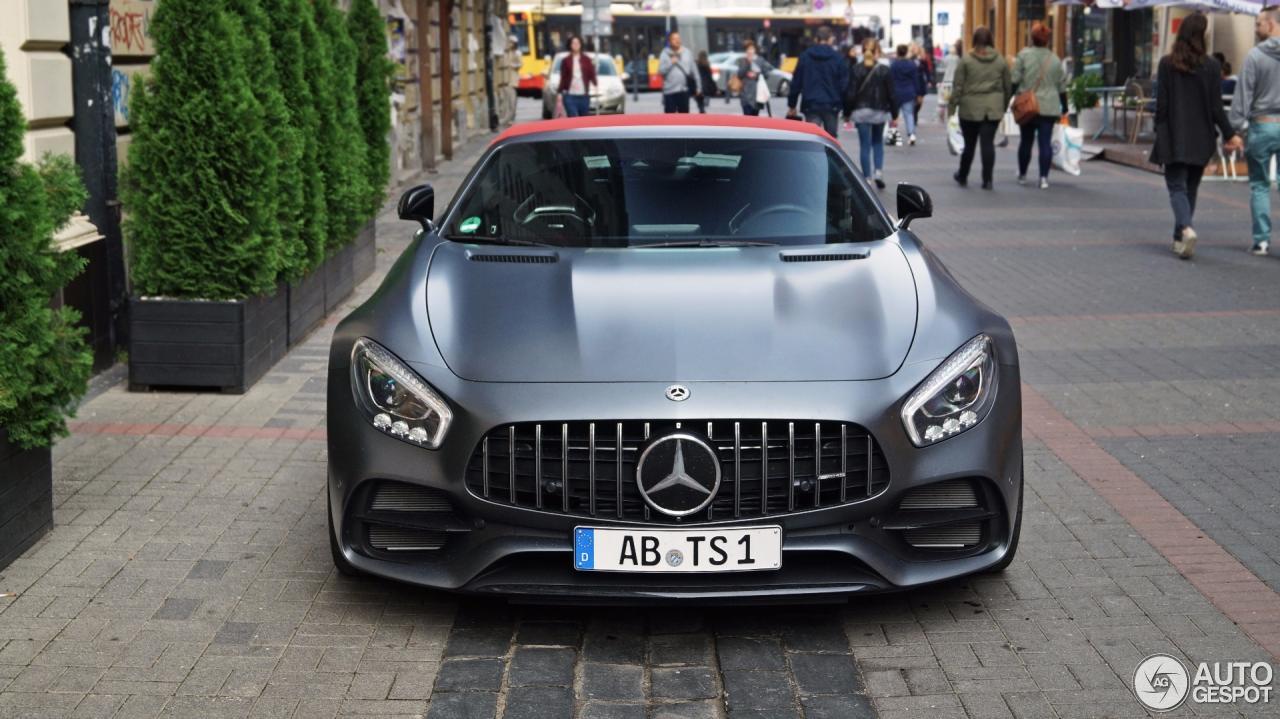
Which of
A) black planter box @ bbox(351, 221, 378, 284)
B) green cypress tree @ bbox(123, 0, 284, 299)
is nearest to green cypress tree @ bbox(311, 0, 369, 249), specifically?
black planter box @ bbox(351, 221, 378, 284)

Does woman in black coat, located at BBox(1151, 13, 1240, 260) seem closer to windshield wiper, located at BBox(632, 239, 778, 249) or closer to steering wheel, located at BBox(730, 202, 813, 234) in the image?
steering wheel, located at BBox(730, 202, 813, 234)

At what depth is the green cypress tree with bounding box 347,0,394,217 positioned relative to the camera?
502 inches

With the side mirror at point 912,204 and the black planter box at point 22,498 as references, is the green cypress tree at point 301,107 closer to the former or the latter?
the black planter box at point 22,498

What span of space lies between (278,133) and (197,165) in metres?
0.63

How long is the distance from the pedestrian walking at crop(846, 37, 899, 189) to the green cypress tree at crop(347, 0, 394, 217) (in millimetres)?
7818

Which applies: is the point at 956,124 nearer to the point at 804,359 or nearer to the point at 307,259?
the point at 307,259

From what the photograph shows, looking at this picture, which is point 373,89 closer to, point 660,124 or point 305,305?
point 305,305

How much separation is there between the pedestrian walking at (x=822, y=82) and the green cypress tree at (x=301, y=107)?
10468mm

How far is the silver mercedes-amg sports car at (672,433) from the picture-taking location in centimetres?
454

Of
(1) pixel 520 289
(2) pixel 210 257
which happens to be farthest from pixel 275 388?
(1) pixel 520 289

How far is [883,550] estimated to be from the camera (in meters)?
4.66

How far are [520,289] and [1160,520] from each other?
7.95 ft

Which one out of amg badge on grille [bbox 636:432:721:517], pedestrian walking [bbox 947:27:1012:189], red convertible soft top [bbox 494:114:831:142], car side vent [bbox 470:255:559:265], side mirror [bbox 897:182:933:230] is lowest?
amg badge on grille [bbox 636:432:721:517]

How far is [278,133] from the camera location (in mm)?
8695
